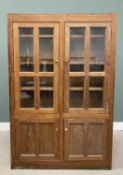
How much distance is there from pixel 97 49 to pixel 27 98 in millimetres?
852

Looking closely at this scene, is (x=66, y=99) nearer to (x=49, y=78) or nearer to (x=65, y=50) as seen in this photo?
(x=49, y=78)

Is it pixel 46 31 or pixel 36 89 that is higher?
pixel 46 31

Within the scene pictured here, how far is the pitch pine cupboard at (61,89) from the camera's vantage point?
2418mm

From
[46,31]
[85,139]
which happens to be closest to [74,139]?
[85,139]

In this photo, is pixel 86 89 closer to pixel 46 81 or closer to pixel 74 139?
pixel 46 81

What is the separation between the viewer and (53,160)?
105 inches

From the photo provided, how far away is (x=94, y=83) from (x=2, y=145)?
5.05 ft

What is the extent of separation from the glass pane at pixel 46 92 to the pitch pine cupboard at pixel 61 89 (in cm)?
1

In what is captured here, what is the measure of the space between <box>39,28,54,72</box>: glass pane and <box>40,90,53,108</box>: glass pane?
24cm

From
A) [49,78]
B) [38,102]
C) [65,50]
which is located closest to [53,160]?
[38,102]

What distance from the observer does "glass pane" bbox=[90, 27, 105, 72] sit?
2.45 metres

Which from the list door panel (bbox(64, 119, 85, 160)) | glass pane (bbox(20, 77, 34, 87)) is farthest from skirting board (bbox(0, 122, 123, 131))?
glass pane (bbox(20, 77, 34, 87))

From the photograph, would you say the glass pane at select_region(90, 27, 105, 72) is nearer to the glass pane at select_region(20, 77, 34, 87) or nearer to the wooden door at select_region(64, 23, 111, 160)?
the wooden door at select_region(64, 23, 111, 160)

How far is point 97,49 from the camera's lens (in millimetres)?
2492
